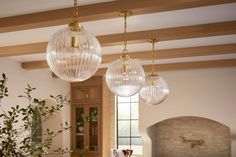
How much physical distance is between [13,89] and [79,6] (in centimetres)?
392

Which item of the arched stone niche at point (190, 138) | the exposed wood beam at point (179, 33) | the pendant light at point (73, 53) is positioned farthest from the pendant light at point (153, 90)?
the arched stone niche at point (190, 138)

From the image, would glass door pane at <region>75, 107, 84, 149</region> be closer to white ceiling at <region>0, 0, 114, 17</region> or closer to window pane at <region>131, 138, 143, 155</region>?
window pane at <region>131, 138, 143, 155</region>

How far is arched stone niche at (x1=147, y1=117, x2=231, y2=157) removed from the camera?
831 centimetres

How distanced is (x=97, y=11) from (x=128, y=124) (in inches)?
221

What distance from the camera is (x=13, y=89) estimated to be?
7.47m

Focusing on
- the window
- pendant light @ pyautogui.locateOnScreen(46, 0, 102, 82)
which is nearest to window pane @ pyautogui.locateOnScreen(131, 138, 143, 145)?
the window

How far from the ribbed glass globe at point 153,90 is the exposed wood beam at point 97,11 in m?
1.24

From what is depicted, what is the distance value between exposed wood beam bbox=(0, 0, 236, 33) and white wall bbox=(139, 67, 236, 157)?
4424mm

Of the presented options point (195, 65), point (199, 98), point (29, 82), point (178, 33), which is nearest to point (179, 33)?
point (178, 33)

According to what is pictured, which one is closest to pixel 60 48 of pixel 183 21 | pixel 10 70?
pixel 183 21

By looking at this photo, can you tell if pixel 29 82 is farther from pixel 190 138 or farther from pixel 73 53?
pixel 73 53

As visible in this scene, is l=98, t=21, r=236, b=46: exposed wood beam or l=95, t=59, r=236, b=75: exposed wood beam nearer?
Result: l=98, t=21, r=236, b=46: exposed wood beam

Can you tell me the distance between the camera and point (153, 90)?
4.91 m

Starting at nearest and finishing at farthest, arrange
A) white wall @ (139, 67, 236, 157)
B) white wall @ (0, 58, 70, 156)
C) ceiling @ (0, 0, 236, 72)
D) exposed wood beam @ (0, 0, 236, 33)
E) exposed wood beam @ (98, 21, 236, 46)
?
1. exposed wood beam @ (0, 0, 236, 33)
2. ceiling @ (0, 0, 236, 72)
3. exposed wood beam @ (98, 21, 236, 46)
4. white wall @ (0, 58, 70, 156)
5. white wall @ (139, 67, 236, 157)
